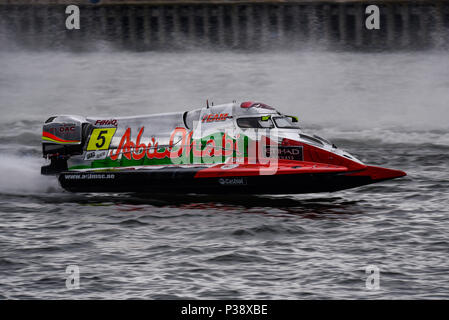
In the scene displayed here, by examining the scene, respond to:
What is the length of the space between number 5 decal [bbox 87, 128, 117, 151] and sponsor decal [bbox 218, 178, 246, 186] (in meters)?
2.97

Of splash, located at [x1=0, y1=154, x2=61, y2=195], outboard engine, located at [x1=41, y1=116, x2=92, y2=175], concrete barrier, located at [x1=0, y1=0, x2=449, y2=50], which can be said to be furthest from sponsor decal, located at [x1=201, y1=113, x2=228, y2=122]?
concrete barrier, located at [x1=0, y1=0, x2=449, y2=50]

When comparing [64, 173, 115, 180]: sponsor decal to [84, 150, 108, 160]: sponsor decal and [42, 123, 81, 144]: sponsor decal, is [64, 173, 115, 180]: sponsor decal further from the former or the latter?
[42, 123, 81, 144]: sponsor decal

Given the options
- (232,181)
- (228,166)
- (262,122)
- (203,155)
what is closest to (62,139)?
(203,155)

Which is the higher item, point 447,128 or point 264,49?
point 264,49

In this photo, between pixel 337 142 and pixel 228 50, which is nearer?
pixel 337 142

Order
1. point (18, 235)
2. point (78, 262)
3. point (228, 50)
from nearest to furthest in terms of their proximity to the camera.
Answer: point (78, 262)
point (18, 235)
point (228, 50)

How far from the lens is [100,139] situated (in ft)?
56.1

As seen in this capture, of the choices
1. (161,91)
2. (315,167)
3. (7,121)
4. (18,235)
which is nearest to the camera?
(18,235)
